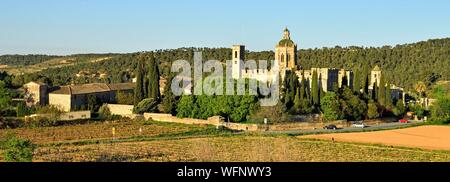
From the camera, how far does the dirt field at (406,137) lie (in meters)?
34.8

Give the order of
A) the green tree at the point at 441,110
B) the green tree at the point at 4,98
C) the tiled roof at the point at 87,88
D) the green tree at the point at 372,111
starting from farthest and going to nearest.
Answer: the tiled roof at the point at 87,88, the green tree at the point at 441,110, the green tree at the point at 372,111, the green tree at the point at 4,98

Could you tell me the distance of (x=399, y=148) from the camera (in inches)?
1286

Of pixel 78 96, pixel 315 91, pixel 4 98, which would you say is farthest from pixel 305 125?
pixel 4 98

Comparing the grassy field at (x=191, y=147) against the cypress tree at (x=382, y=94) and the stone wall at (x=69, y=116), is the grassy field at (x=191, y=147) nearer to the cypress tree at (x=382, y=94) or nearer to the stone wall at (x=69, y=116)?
the stone wall at (x=69, y=116)

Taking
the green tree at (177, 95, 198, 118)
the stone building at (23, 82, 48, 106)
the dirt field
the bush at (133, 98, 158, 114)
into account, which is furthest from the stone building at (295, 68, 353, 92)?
the stone building at (23, 82, 48, 106)

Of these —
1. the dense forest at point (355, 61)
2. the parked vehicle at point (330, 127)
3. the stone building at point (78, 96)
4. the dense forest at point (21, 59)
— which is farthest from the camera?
the dense forest at point (21, 59)

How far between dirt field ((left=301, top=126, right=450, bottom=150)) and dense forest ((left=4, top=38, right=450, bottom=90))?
36.9m

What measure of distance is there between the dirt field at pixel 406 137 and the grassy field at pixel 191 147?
2.02 metres

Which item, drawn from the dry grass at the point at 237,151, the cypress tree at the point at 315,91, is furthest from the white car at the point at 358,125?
the dry grass at the point at 237,151

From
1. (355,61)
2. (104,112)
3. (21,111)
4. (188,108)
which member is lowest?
(104,112)

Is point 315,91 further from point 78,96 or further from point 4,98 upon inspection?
point 4,98

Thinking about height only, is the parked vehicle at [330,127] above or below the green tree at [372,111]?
below

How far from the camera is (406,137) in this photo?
38156 mm

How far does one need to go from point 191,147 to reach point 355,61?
61052 mm
